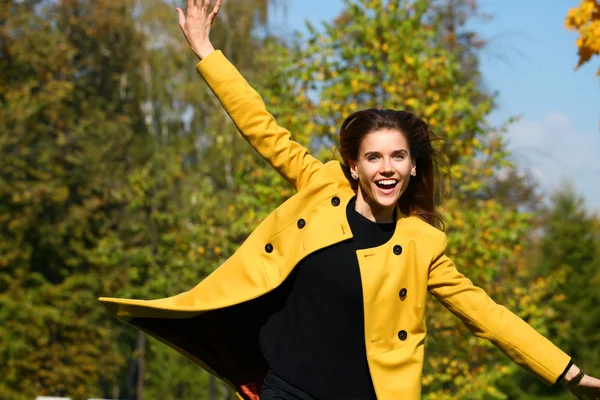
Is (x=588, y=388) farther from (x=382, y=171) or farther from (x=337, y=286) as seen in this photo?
(x=382, y=171)

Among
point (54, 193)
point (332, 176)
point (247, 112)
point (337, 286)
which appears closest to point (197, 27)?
point (247, 112)

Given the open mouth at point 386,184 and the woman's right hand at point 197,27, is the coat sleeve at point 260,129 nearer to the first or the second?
the woman's right hand at point 197,27

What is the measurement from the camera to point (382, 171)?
4.05 meters

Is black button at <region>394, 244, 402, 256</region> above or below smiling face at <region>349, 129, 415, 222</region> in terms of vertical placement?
below

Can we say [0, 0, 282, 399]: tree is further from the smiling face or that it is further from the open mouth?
the open mouth

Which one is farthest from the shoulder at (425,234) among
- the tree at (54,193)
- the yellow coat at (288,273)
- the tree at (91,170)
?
the tree at (54,193)

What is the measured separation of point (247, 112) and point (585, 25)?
469 cm

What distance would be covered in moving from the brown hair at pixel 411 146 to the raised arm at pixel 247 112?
7.1 inches

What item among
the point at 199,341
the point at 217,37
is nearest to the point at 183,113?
the point at 217,37

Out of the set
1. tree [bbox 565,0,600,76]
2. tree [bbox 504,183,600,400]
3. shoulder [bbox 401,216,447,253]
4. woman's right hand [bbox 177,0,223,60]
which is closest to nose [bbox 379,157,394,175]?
shoulder [bbox 401,216,447,253]

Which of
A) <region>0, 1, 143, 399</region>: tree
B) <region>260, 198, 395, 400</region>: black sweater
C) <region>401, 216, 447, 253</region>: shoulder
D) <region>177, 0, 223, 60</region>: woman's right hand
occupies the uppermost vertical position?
<region>0, 1, 143, 399</region>: tree

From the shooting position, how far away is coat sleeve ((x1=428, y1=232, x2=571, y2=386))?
13.5ft

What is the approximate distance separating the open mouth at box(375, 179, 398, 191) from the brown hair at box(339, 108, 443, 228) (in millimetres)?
194

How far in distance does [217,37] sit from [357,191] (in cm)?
2683
